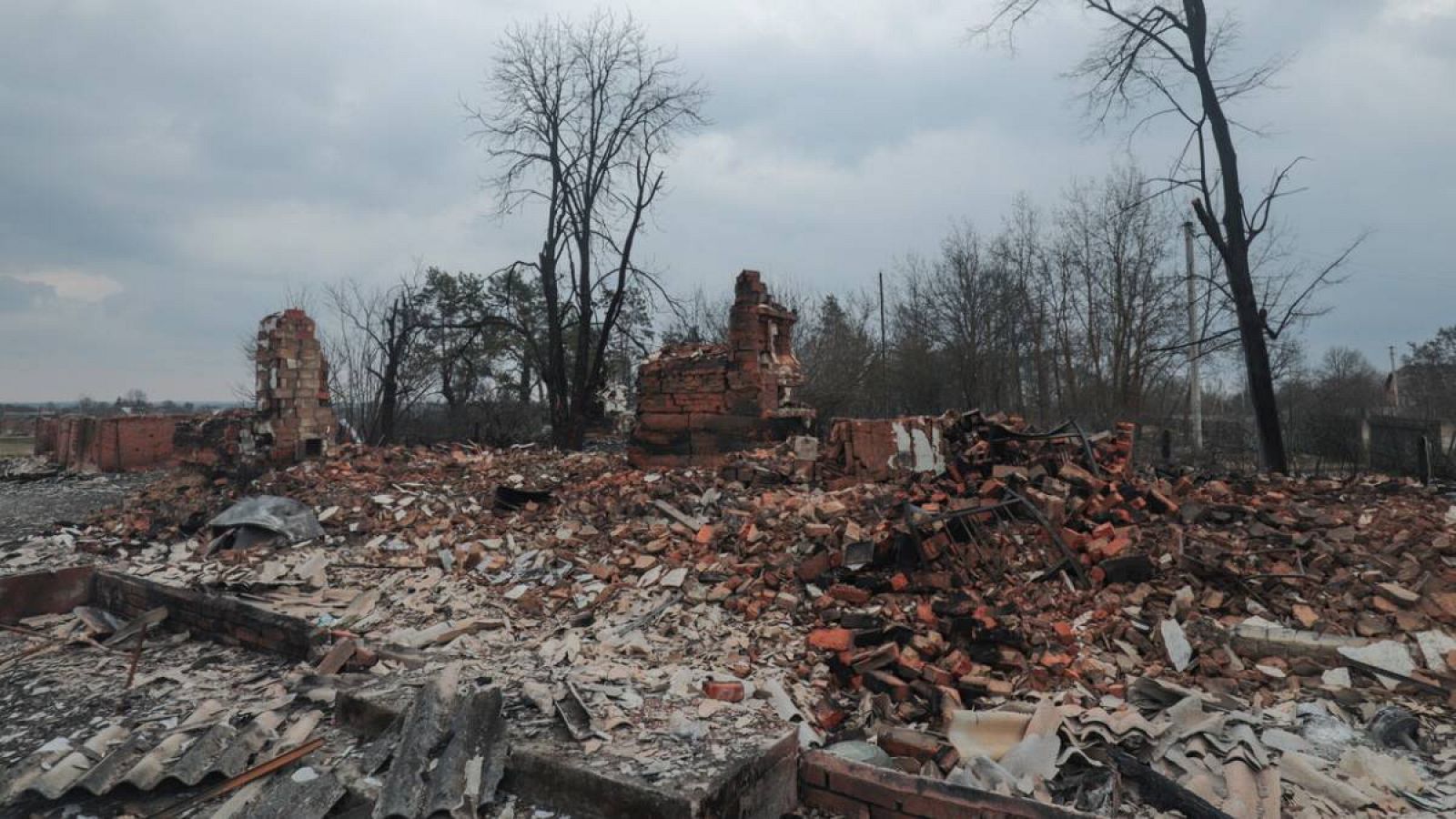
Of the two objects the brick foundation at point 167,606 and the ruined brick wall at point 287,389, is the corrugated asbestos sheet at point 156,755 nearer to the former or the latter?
the brick foundation at point 167,606

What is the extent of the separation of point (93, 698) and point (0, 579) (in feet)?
9.21

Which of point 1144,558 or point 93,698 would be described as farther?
point 1144,558

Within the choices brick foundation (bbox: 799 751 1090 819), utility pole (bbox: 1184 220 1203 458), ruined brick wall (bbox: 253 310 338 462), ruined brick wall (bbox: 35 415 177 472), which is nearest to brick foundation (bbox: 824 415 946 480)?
brick foundation (bbox: 799 751 1090 819)

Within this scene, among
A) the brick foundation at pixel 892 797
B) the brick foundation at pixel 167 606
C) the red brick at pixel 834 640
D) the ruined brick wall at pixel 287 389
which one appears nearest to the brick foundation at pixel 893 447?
the red brick at pixel 834 640

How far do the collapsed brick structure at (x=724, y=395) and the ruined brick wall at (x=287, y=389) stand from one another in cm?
497

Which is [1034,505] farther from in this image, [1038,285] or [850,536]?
[1038,285]

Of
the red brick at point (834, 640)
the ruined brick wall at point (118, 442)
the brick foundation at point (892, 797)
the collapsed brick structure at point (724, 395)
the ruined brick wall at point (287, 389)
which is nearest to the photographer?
the brick foundation at point (892, 797)

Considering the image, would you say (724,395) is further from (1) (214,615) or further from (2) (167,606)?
(2) (167,606)

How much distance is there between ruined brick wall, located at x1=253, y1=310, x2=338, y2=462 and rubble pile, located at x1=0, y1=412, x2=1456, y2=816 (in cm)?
274

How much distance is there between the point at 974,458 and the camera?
733 cm

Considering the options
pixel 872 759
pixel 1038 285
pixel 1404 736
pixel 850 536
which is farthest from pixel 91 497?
pixel 1038 285

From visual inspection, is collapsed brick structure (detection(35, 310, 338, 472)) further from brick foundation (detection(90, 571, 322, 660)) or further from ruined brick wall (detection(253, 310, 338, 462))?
brick foundation (detection(90, 571, 322, 660))

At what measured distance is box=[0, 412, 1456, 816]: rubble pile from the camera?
3.62 m

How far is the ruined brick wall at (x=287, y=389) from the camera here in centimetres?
1129
